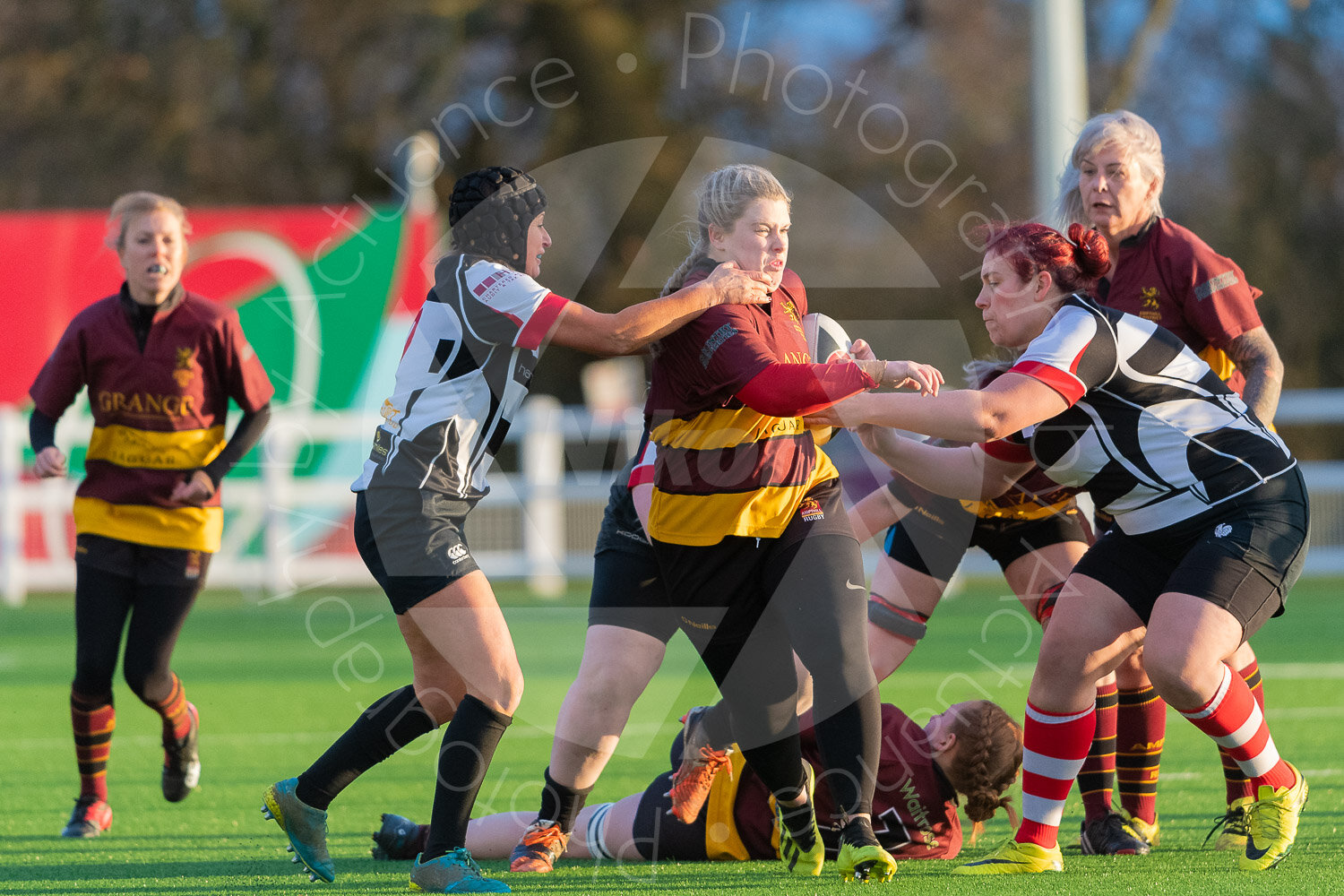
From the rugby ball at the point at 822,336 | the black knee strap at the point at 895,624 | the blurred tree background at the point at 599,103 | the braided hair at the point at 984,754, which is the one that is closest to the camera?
the braided hair at the point at 984,754

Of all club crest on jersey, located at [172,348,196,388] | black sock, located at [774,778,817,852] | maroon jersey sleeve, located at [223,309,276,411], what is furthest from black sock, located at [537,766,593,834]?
club crest on jersey, located at [172,348,196,388]

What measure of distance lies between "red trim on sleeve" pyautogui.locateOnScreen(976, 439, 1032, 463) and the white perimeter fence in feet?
30.3

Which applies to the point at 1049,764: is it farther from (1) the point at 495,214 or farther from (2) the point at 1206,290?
(1) the point at 495,214

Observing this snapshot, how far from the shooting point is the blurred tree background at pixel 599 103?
61.8ft

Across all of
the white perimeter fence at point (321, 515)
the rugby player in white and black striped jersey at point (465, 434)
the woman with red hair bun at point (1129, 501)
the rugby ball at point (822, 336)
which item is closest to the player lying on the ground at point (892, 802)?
the woman with red hair bun at point (1129, 501)

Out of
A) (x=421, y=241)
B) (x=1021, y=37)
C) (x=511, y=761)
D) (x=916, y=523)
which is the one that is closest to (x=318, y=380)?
(x=421, y=241)

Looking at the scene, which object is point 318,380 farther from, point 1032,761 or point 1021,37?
point 1021,37

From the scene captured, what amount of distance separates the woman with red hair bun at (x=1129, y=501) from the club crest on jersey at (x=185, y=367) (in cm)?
243

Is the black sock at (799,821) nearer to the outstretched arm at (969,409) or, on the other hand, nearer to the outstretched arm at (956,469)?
the outstretched arm at (956,469)

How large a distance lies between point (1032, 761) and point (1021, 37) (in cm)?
1847

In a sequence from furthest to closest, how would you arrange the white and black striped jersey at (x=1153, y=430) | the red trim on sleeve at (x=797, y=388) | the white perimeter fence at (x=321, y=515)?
the white perimeter fence at (x=321, y=515) < the white and black striped jersey at (x=1153, y=430) < the red trim on sleeve at (x=797, y=388)

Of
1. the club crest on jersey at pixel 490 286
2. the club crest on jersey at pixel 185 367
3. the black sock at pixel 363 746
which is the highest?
the club crest on jersey at pixel 490 286

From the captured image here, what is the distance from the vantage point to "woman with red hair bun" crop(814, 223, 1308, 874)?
11.9 ft

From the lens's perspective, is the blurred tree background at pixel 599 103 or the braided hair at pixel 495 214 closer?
the braided hair at pixel 495 214
